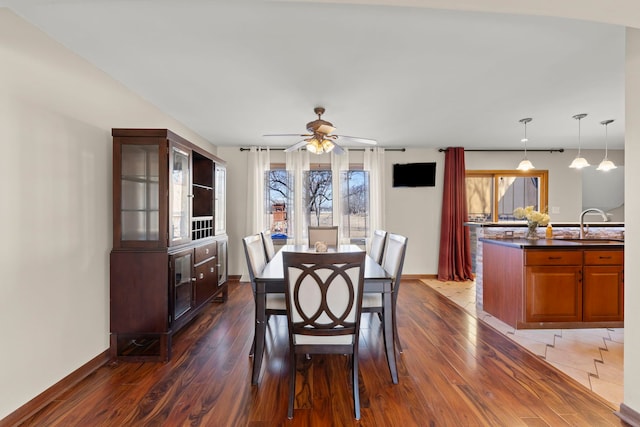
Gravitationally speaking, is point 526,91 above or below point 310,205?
above

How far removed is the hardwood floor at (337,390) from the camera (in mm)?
1700

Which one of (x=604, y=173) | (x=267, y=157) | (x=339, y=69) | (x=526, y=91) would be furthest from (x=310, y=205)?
(x=604, y=173)

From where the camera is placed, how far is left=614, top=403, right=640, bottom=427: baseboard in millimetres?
1634

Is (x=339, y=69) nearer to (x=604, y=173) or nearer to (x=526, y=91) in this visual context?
(x=526, y=91)

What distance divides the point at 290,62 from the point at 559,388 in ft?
9.94

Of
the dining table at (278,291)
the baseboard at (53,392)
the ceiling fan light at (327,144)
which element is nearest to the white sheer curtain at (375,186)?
the ceiling fan light at (327,144)

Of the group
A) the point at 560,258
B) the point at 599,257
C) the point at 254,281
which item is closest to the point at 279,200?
the point at 254,281

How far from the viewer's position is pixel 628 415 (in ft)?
5.49

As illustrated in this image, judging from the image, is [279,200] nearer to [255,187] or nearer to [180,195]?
[255,187]

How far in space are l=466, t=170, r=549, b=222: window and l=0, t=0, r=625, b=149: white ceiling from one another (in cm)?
184

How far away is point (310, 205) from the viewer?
5113mm

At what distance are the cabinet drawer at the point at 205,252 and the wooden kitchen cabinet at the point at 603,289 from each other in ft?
13.0

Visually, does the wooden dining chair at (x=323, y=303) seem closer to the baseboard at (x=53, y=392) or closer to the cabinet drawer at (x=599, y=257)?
the baseboard at (x=53, y=392)

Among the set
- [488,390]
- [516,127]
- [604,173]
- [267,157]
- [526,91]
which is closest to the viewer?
[488,390]
